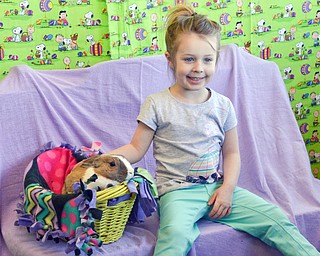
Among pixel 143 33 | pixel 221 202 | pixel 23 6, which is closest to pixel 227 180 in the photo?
pixel 221 202

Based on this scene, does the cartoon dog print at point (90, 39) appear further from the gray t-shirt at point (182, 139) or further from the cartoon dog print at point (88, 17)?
the gray t-shirt at point (182, 139)

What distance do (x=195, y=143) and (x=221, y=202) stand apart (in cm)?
22

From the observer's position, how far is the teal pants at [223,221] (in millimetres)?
1399

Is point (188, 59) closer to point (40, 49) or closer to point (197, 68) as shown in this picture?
point (197, 68)

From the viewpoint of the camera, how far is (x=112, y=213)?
139 centimetres

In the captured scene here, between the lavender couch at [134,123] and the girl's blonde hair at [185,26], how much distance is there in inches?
9.9

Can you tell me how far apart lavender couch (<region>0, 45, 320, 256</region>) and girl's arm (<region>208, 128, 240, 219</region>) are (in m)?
0.06

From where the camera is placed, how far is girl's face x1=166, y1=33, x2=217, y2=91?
154 centimetres

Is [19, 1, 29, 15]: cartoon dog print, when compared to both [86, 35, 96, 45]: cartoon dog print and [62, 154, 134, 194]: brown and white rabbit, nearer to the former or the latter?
[86, 35, 96, 45]: cartoon dog print

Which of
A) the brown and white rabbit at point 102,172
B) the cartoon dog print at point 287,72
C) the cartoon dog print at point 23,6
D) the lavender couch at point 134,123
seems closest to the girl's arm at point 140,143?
the brown and white rabbit at point 102,172

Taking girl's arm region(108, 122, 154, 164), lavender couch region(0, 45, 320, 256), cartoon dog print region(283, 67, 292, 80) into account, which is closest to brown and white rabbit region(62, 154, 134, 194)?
girl's arm region(108, 122, 154, 164)

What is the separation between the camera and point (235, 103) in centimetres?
210

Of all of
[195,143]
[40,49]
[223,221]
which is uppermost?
[40,49]

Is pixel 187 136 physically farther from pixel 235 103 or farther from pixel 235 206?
pixel 235 103
